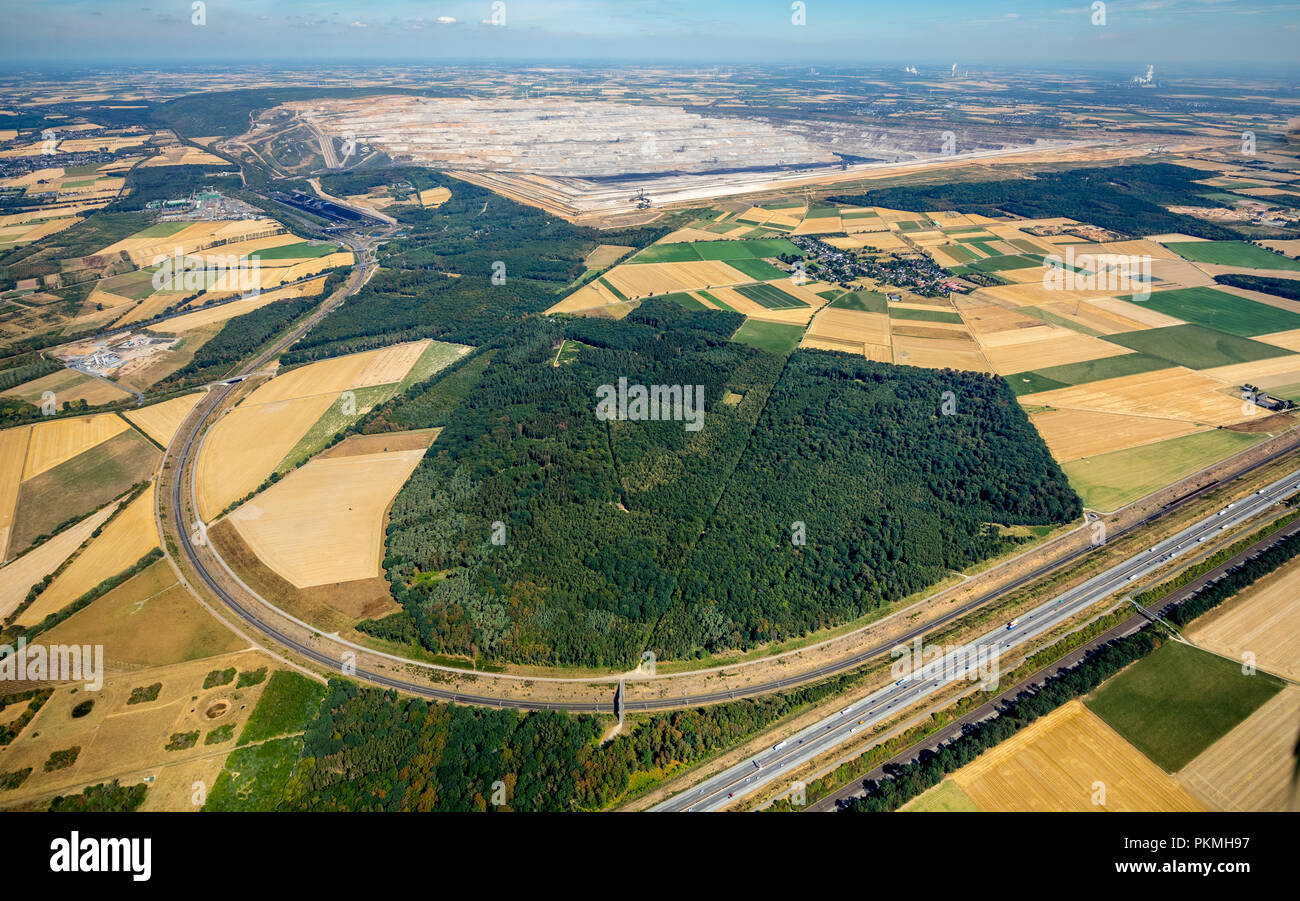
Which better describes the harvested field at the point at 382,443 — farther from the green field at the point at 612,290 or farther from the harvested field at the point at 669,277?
the harvested field at the point at 669,277

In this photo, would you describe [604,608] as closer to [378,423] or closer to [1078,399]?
[378,423]

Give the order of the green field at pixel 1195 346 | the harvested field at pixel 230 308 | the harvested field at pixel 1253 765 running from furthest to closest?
the harvested field at pixel 230 308 < the green field at pixel 1195 346 < the harvested field at pixel 1253 765

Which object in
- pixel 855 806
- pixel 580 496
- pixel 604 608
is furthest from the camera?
pixel 580 496

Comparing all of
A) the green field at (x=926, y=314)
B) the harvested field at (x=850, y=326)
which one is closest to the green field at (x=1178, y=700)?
the harvested field at (x=850, y=326)

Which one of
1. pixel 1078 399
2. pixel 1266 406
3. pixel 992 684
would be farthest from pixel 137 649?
pixel 1266 406

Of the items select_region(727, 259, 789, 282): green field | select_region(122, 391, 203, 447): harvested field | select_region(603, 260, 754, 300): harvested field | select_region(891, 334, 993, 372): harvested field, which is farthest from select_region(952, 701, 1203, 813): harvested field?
select_region(727, 259, 789, 282): green field

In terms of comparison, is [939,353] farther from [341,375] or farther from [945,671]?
[341,375]

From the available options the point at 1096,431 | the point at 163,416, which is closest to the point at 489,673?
the point at 163,416
